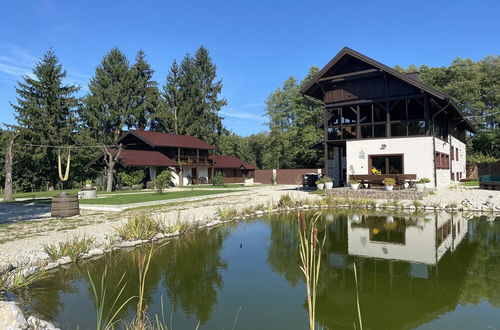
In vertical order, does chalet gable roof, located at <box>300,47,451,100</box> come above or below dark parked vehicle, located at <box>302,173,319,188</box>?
above

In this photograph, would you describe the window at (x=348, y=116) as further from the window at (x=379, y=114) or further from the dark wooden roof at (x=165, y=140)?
the dark wooden roof at (x=165, y=140)

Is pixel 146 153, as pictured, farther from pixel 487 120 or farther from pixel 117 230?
pixel 487 120

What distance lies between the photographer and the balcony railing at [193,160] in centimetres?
3822

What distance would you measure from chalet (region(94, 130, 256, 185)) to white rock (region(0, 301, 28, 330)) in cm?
2840

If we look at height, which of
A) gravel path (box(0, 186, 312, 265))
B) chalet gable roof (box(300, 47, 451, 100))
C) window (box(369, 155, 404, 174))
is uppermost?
chalet gable roof (box(300, 47, 451, 100))

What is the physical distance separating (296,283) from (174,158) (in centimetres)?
3354

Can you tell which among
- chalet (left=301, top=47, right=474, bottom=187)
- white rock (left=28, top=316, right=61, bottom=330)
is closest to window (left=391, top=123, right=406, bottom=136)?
chalet (left=301, top=47, right=474, bottom=187)

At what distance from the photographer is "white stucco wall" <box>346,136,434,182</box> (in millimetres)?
19656

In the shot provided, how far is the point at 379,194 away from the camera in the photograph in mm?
17250

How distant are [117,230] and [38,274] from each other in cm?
289

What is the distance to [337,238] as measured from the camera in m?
9.18

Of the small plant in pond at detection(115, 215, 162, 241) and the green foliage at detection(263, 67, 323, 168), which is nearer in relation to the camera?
the small plant in pond at detection(115, 215, 162, 241)

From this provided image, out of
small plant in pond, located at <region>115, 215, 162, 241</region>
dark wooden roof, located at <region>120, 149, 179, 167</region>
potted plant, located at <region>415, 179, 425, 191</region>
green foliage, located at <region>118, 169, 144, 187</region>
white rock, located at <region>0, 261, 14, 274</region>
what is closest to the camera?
white rock, located at <region>0, 261, 14, 274</region>

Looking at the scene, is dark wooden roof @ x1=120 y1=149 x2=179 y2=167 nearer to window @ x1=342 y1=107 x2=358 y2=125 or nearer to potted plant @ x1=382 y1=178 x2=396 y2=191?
window @ x1=342 y1=107 x2=358 y2=125
